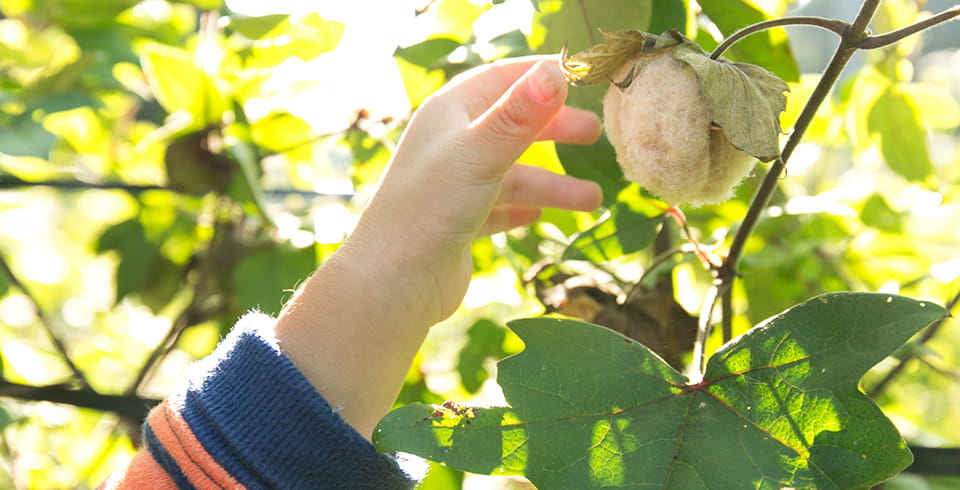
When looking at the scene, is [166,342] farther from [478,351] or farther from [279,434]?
[279,434]

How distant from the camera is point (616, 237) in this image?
2.06 feet

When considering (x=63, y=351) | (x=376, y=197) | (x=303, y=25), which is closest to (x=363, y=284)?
(x=376, y=197)

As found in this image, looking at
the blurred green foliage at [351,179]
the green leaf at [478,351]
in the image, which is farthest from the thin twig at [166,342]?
the green leaf at [478,351]

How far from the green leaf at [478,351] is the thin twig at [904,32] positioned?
473mm

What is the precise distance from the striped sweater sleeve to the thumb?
18 cm

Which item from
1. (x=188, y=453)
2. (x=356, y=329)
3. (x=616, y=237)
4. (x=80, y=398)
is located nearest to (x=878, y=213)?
(x=616, y=237)

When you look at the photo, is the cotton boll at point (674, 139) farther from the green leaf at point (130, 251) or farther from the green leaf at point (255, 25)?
the green leaf at point (130, 251)

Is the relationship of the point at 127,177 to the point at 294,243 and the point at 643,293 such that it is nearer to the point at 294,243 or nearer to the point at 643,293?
the point at 294,243

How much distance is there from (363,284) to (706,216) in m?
0.42

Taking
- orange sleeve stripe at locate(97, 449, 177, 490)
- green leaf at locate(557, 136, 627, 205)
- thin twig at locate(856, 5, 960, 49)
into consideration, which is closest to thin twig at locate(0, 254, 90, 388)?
orange sleeve stripe at locate(97, 449, 177, 490)

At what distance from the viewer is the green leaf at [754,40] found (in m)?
0.54

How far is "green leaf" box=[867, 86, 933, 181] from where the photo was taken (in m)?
0.74

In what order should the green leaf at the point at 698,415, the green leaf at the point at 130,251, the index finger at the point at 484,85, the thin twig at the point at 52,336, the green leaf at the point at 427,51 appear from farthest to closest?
the green leaf at the point at 130,251 < the thin twig at the point at 52,336 < the green leaf at the point at 427,51 < the index finger at the point at 484,85 < the green leaf at the point at 698,415

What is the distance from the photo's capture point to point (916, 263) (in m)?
0.91
